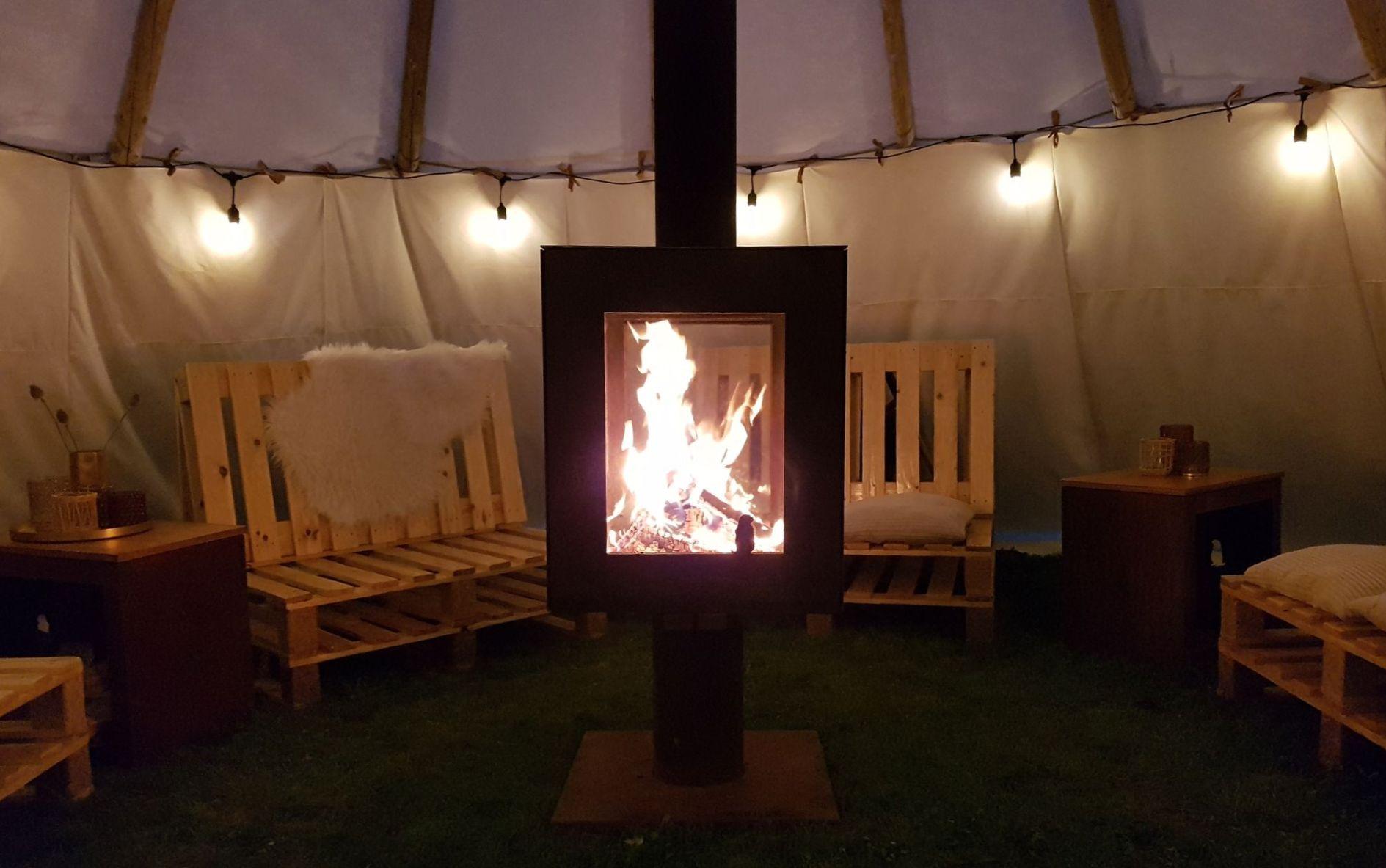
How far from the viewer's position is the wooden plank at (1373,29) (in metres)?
3.49

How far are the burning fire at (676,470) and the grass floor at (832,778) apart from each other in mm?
640

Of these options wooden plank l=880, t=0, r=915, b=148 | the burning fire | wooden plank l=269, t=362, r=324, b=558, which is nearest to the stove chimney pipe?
the burning fire

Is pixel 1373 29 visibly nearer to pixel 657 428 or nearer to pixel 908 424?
pixel 908 424

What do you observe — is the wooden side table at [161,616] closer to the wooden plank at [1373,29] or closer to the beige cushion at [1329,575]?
the beige cushion at [1329,575]

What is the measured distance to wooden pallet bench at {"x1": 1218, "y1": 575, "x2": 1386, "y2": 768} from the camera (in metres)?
2.36

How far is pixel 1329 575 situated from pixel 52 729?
10.1 ft

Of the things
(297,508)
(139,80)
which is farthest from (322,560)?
(139,80)

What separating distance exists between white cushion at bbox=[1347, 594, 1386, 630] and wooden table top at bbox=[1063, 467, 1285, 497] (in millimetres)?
757

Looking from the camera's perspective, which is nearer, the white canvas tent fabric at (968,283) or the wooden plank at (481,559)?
the wooden plank at (481,559)

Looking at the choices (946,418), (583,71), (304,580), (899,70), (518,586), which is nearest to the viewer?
(304,580)

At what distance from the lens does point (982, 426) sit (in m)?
4.08

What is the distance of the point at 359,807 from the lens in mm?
2395

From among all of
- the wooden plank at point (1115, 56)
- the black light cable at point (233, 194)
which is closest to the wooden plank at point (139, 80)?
the black light cable at point (233, 194)

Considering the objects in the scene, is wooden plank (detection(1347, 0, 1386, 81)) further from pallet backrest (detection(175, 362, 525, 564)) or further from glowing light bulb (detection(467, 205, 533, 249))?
pallet backrest (detection(175, 362, 525, 564))
